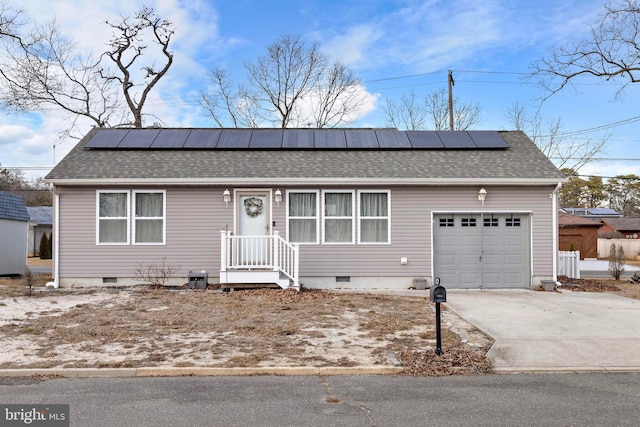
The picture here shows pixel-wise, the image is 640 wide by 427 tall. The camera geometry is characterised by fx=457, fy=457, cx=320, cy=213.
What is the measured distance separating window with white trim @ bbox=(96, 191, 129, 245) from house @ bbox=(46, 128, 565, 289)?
0.03 meters

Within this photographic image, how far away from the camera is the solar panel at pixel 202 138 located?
13742 mm

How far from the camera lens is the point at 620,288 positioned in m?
13.3

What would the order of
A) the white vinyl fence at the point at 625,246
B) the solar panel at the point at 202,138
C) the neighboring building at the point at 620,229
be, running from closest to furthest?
the solar panel at the point at 202,138, the white vinyl fence at the point at 625,246, the neighboring building at the point at 620,229

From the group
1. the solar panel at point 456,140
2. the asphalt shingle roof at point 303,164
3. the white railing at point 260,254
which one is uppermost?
the solar panel at point 456,140

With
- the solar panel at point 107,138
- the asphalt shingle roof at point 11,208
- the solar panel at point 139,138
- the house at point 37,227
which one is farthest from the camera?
the house at point 37,227

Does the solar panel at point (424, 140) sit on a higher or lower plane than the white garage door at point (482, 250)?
higher

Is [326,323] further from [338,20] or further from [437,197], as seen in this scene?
[338,20]

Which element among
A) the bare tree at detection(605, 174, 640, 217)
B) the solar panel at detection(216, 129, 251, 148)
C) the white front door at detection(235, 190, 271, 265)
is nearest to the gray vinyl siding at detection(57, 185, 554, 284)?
the white front door at detection(235, 190, 271, 265)

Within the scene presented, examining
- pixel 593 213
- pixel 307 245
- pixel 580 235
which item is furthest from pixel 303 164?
pixel 593 213

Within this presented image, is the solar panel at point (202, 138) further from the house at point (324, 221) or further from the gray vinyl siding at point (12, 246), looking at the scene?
the gray vinyl siding at point (12, 246)

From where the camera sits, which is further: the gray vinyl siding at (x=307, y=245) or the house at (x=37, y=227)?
the house at (x=37, y=227)

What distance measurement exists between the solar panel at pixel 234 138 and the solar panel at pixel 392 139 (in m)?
4.14

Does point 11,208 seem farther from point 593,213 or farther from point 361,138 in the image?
point 593,213

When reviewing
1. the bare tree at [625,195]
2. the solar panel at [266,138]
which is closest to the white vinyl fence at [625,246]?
the solar panel at [266,138]
